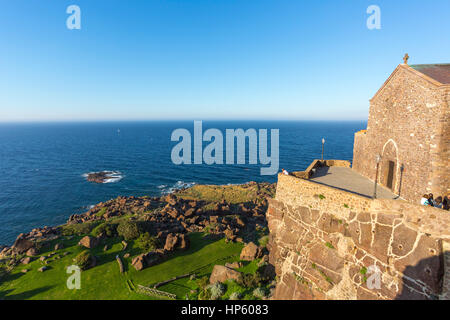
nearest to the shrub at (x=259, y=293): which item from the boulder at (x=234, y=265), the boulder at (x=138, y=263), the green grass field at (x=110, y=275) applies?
the boulder at (x=234, y=265)

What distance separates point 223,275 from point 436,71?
23.6 metres

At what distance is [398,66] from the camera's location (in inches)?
659

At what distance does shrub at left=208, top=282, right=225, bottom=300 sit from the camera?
18.6m

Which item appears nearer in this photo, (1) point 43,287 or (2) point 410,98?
(2) point 410,98

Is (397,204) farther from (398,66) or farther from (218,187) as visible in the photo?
(218,187)

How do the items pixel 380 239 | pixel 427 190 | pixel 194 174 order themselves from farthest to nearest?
pixel 194 174 < pixel 427 190 < pixel 380 239

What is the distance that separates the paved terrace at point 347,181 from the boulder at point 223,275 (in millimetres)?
11473

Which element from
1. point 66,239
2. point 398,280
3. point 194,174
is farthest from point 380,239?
point 194,174

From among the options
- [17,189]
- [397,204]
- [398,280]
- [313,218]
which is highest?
[397,204]

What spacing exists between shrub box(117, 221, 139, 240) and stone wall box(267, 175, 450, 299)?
1921cm

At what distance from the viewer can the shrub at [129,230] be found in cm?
2884

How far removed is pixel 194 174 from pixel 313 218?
60.7 metres

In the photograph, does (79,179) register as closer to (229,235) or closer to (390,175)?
(229,235)

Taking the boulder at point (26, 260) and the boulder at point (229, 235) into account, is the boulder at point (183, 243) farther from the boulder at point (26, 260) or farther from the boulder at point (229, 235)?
the boulder at point (26, 260)
